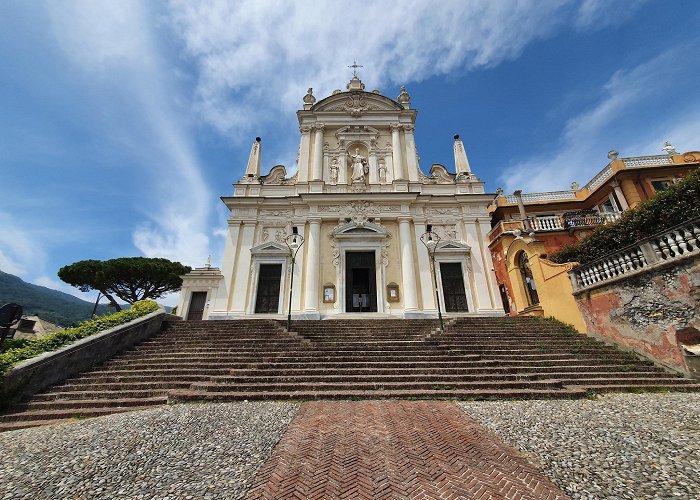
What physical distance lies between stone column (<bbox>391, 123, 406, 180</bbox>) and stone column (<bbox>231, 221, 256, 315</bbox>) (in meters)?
8.91

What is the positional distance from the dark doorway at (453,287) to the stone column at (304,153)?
953cm

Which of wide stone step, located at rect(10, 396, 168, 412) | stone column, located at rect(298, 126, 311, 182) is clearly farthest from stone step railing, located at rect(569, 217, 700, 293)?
stone column, located at rect(298, 126, 311, 182)

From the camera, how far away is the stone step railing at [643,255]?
5.85 metres

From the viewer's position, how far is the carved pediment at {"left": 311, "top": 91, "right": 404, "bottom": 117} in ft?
60.4

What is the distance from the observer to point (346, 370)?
653 centimetres

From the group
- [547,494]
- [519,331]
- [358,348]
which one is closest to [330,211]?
[358,348]

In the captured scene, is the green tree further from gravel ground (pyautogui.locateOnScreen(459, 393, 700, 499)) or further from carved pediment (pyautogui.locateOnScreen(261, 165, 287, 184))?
gravel ground (pyautogui.locateOnScreen(459, 393, 700, 499))

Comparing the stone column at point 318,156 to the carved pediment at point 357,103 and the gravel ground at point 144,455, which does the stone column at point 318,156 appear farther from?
the gravel ground at point 144,455

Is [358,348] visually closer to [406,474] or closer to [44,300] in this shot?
[406,474]

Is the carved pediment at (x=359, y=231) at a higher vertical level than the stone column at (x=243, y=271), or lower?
higher

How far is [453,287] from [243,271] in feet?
35.5

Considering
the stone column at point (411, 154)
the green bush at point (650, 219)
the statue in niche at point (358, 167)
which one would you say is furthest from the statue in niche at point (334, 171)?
the green bush at point (650, 219)

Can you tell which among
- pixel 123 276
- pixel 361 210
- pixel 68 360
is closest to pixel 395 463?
pixel 68 360

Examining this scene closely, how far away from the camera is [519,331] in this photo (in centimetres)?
896
